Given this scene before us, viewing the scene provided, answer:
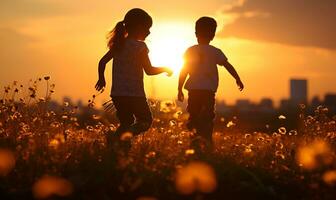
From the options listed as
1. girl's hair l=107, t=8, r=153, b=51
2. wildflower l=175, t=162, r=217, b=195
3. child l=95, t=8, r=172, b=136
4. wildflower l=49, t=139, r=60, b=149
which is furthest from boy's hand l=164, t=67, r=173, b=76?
wildflower l=49, t=139, r=60, b=149

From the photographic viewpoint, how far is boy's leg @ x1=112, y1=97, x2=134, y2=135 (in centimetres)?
1049

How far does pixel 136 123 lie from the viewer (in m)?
10.3

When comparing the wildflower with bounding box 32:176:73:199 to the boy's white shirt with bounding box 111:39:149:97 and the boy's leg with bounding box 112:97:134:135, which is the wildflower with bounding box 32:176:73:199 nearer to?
the boy's leg with bounding box 112:97:134:135

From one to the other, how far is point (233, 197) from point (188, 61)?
448cm

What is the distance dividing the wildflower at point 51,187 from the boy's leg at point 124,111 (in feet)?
9.24

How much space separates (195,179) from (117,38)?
353cm

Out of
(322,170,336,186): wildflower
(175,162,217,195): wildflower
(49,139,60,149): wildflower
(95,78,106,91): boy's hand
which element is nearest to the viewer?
(175,162,217,195): wildflower

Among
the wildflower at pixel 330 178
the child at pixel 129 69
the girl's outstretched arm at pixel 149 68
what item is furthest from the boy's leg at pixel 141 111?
the wildflower at pixel 330 178

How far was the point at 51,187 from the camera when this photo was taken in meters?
7.38

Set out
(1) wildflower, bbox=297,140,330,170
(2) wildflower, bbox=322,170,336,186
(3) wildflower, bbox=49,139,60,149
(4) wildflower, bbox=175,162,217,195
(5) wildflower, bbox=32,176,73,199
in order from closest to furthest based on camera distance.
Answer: (5) wildflower, bbox=32,176,73,199 < (4) wildflower, bbox=175,162,217,195 < (2) wildflower, bbox=322,170,336,186 < (3) wildflower, bbox=49,139,60,149 < (1) wildflower, bbox=297,140,330,170

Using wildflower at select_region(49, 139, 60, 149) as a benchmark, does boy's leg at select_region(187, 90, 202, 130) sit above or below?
above

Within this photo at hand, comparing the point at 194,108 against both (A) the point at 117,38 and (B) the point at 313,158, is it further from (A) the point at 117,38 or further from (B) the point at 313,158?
(B) the point at 313,158

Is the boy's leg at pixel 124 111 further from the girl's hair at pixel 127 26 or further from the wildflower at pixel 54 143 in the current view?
the wildflower at pixel 54 143

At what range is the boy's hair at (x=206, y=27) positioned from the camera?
38.2ft
